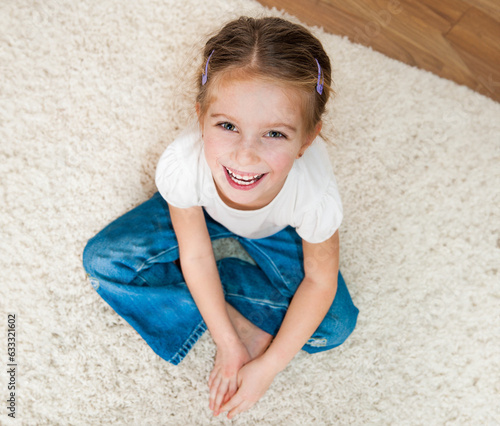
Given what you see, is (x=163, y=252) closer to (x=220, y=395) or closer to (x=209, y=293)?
(x=209, y=293)

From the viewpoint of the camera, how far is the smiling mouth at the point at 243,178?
0.71 meters

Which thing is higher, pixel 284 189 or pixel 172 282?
pixel 284 189

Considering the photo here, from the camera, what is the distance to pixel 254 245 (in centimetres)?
94

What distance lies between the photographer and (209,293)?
34.0 inches

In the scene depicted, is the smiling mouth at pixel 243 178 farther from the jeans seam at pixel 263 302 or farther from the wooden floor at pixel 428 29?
the wooden floor at pixel 428 29

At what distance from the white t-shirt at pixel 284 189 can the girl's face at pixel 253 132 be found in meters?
0.08

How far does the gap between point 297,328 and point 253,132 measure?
1.27 feet

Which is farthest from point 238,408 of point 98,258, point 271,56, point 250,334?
point 271,56

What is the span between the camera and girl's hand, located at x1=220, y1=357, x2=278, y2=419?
2.80ft

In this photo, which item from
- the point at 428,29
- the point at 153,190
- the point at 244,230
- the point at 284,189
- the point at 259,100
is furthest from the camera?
the point at 428,29

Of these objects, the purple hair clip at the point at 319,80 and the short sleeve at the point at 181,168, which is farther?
the short sleeve at the point at 181,168

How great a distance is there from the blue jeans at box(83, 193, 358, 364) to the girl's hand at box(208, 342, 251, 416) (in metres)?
0.07

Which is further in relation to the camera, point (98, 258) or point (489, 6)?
point (489, 6)

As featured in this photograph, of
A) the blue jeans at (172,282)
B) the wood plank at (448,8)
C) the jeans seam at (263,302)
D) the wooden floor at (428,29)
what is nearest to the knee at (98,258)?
the blue jeans at (172,282)
